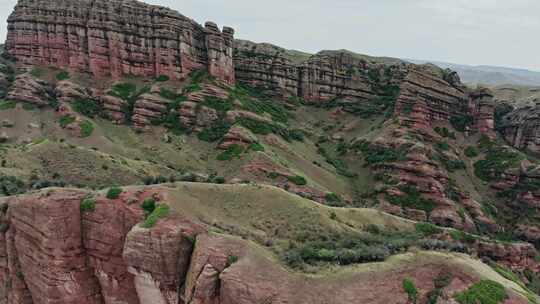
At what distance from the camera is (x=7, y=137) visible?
73875mm

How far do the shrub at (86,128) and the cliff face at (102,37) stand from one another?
770 inches

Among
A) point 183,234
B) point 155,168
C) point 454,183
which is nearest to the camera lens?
point 183,234

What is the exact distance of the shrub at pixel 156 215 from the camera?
29.1 m

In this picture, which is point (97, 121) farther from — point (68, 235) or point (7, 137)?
point (68, 235)

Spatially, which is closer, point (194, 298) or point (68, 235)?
point (194, 298)

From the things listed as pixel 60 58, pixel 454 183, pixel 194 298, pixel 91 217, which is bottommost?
pixel 454 183

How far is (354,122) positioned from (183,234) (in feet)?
294

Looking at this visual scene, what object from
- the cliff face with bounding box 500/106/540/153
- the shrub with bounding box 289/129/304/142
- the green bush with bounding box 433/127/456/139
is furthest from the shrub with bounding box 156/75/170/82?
the cliff face with bounding box 500/106/540/153

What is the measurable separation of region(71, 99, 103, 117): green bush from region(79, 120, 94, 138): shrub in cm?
587

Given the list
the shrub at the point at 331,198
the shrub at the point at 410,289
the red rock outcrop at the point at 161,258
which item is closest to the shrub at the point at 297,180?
the shrub at the point at 331,198

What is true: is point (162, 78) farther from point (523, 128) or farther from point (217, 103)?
point (523, 128)

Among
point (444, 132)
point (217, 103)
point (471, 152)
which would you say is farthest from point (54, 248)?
point (471, 152)

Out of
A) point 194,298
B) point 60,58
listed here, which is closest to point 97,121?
point 60,58

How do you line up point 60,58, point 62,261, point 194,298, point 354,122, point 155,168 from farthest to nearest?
point 354,122, point 60,58, point 155,168, point 62,261, point 194,298
